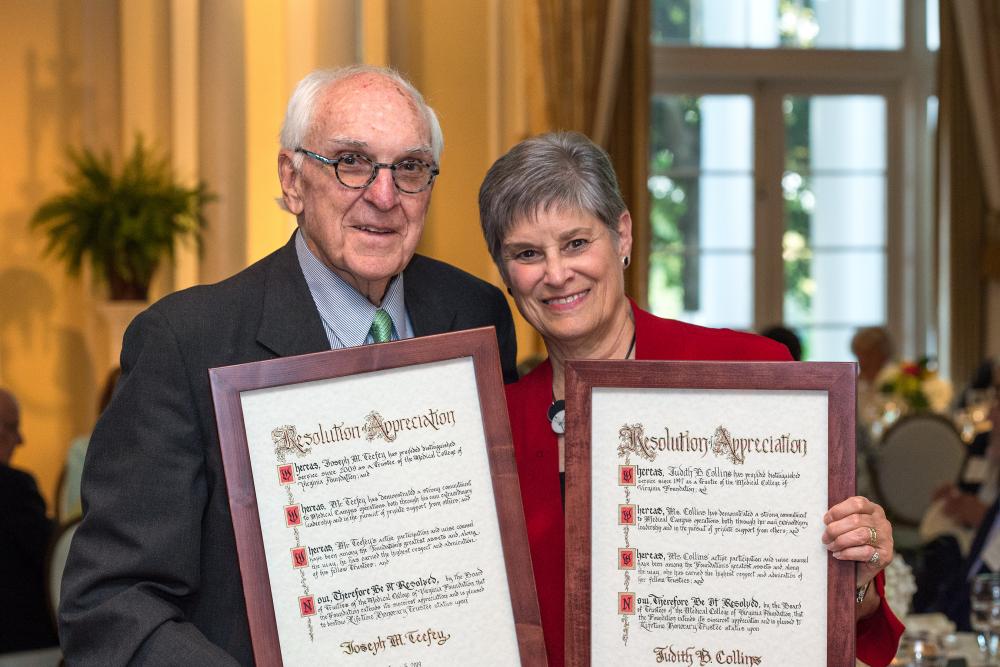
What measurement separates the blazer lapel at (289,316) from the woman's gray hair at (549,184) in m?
0.39

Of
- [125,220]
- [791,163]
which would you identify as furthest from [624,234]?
[791,163]

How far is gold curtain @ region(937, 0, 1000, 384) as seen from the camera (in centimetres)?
961

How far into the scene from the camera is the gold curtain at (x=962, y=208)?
9609 millimetres

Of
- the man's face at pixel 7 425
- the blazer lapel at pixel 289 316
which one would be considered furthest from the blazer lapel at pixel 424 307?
the man's face at pixel 7 425

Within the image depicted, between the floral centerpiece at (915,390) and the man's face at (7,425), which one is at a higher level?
the man's face at (7,425)

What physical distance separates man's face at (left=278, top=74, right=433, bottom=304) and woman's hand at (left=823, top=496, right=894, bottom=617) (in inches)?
34.1

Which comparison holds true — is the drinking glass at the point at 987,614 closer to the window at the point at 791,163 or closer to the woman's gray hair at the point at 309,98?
the woman's gray hair at the point at 309,98

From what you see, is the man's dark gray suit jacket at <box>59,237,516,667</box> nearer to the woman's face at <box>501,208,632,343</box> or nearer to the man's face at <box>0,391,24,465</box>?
the woman's face at <box>501,208,632,343</box>

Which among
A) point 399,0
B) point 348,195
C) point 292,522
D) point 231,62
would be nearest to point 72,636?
point 292,522

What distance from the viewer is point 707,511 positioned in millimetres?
1868

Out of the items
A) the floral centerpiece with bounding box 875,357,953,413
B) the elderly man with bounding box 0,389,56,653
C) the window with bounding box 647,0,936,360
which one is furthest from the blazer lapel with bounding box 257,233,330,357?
the window with bounding box 647,0,936,360

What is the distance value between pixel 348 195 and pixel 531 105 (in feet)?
20.1

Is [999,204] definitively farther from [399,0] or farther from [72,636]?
[72,636]

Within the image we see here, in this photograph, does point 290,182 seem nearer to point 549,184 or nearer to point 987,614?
point 549,184
